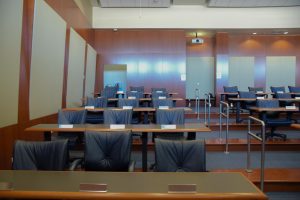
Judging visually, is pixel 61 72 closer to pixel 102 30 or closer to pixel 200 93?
pixel 102 30

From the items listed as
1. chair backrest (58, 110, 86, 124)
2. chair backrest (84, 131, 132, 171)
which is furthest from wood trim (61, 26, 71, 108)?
chair backrest (84, 131, 132, 171)

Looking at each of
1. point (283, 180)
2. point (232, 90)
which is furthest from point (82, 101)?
point (283, 180)

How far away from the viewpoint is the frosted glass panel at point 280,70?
38.7 ft

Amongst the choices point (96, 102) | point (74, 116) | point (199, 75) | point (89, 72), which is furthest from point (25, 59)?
point (199, 75)

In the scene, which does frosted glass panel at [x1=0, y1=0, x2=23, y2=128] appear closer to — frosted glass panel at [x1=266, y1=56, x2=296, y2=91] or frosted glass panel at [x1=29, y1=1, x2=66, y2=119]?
frosted glass panel at [x1=29, y1=1, x2=66, y2=119]

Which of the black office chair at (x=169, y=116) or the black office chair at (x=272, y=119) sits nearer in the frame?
the black office chair at (x=169, y=116)

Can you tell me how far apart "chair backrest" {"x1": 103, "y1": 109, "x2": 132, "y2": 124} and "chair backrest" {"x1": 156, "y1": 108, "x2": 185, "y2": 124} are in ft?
1.58

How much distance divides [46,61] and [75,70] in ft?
7.28

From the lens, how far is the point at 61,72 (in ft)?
18.8

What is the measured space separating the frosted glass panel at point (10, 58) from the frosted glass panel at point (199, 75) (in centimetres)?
897

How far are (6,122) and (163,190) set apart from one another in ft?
8.85

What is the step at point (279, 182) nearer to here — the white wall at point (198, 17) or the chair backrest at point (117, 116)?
the chair backrest at point (117, 116)

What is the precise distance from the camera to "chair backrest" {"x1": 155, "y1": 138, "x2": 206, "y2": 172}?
89.4 inches

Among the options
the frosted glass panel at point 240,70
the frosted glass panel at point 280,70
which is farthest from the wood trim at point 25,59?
the frosted glass panel at point 280,70
